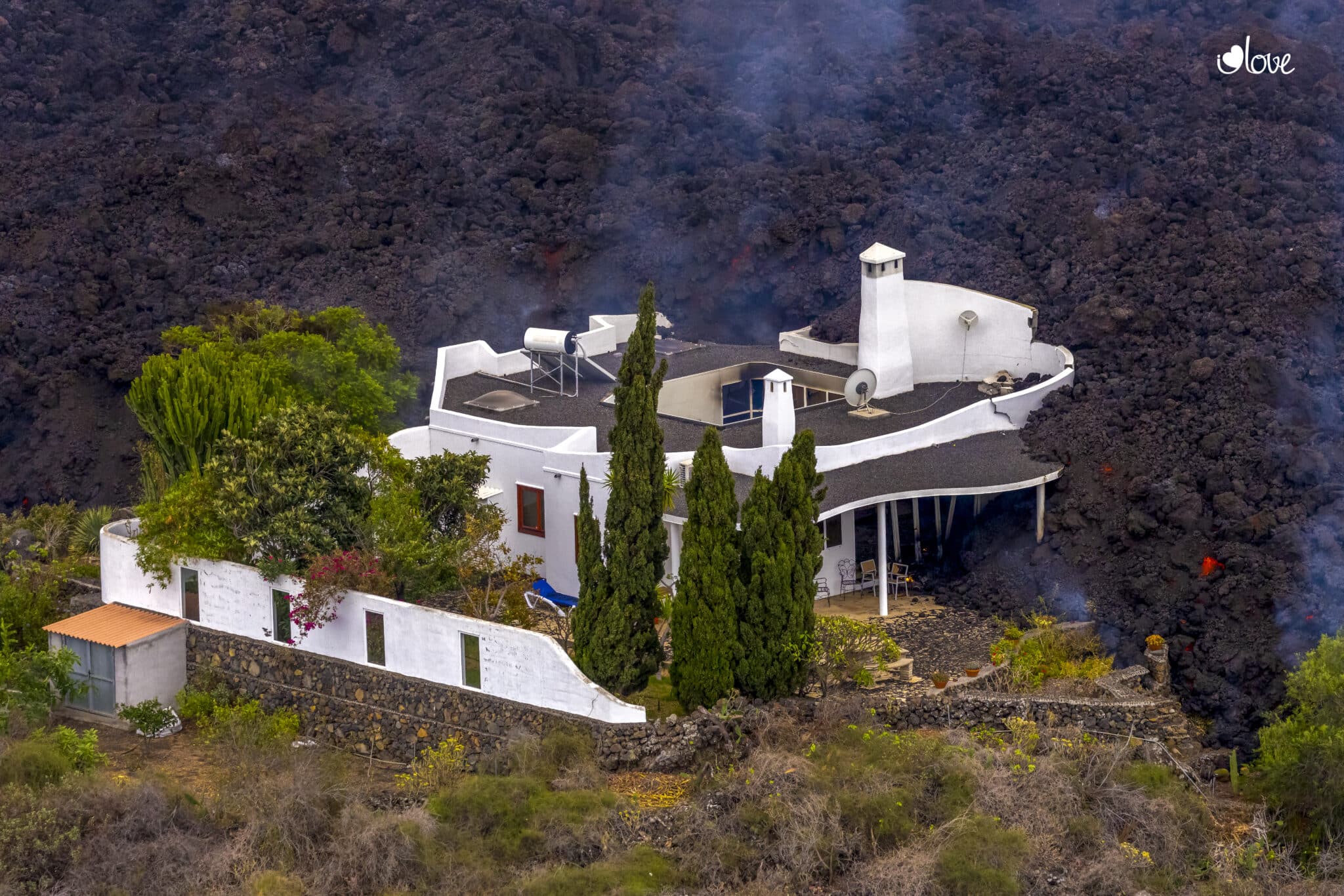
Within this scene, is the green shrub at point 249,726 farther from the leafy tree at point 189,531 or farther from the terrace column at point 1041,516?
the terrace column at point 1041,516

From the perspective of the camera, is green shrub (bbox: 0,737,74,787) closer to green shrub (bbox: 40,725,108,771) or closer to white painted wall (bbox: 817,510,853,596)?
green shrub (bbox: 40,725,108,771)

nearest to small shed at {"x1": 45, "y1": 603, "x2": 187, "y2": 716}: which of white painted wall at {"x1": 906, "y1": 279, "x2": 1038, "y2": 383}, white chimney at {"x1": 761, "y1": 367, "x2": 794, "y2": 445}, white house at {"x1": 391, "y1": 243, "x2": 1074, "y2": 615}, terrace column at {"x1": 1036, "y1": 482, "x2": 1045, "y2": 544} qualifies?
white house at {"x1": 391, "y1": 243, "x2": 1074, "y2": 615}

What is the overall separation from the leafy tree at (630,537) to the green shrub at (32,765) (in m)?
6.58

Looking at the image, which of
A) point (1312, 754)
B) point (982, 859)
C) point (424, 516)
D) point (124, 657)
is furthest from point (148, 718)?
point (1312, 754)

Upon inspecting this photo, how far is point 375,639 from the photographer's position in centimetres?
2667

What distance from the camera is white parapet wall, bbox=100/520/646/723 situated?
25.0 metres

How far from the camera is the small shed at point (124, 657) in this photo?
91.9 feet

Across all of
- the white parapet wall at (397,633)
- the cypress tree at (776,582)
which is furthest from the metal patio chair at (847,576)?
the white parapet wall at (397,633)

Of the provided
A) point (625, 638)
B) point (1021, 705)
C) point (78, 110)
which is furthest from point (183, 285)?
point (1021, 705)

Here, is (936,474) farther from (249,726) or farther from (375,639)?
(249,726)

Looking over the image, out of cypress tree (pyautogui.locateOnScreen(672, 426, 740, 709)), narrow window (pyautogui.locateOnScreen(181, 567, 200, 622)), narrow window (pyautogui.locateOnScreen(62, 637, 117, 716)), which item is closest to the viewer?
cypress tree (pyautogui.locateOnScreen(672, 426, 740, 709))

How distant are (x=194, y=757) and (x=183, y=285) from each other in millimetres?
21618

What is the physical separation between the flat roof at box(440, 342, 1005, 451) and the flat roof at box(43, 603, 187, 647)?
6.52m

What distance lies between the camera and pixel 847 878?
2177 centimetres
